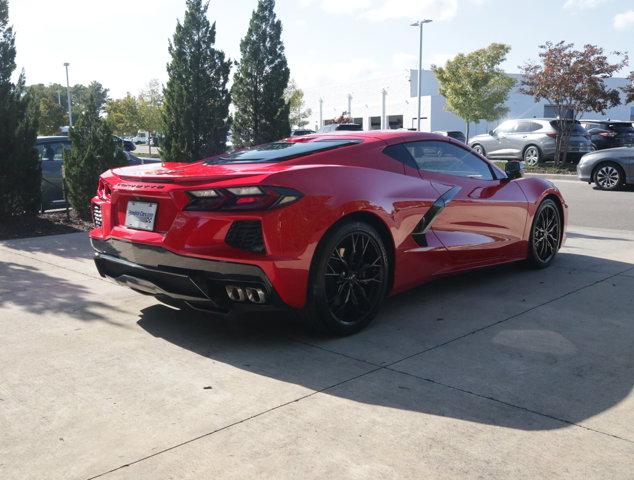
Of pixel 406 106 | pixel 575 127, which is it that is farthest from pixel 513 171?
pixel 406 106

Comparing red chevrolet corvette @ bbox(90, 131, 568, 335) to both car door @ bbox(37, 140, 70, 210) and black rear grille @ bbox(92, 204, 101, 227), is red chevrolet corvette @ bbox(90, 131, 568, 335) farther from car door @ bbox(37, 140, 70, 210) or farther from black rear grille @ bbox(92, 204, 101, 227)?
car door @ bbox(37, 140, 70, 210)

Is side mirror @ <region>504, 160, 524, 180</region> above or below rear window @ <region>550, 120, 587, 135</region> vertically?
below

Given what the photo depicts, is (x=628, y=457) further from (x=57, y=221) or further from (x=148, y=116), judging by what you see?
(x=148, y=116)

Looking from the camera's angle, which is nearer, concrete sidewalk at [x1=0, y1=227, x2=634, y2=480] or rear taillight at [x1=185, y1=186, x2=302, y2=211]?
concrete sidewalk at [x1=0, y1=227, x2=634, y2=480]

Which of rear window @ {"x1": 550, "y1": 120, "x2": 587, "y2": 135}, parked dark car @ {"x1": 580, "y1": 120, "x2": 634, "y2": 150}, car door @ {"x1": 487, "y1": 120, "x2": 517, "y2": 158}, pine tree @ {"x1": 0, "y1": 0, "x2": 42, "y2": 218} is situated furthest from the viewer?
parked dark car @ {"x1": 580, "y1": 120, "x2": 634, "y2": 150}

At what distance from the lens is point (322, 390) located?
349 centimetres

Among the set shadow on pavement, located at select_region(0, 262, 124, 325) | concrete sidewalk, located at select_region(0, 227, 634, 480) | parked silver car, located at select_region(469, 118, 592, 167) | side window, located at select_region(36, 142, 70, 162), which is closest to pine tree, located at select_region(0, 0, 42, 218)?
side window, located at select_region(36, 142, 70, 162)

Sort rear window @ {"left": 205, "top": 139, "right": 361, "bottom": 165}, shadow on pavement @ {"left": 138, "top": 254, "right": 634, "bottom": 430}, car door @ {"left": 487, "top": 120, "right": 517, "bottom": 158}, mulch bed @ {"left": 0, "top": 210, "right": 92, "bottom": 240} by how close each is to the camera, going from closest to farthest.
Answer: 1. shadow on pavement @ {"left": 138, "top": 254, "right": 634, "bottom": 430}
2. rear window @ {"left": 205, "top": 139, "right": 361, "bottom": 165}
3. mulch bed @ {"left": 0, "top": 210, "right": 92, "bottom": 240}
4. car door @ {"left": 487, "top": 120, "right": 517, "bottom": 158}

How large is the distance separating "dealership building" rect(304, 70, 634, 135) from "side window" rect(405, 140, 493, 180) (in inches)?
1873

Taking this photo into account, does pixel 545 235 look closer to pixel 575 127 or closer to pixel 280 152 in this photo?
pixel 280 152

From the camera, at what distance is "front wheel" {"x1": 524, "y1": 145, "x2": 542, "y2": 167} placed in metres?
21.8

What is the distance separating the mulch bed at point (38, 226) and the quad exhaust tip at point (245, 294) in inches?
228

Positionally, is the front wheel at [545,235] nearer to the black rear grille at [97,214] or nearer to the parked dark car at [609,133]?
the black rear grille at [97,214]

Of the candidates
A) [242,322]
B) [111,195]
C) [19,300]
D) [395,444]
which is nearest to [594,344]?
[395,444]
